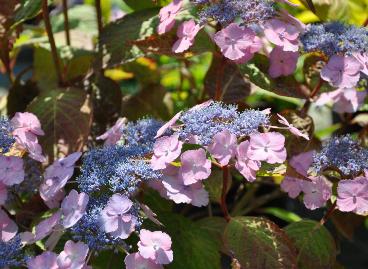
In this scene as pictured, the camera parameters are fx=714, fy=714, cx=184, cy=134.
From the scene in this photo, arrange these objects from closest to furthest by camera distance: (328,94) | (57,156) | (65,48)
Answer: (57,156)
(328,94)
(65,48)

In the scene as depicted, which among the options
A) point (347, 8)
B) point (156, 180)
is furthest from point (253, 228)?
point (347, 8)

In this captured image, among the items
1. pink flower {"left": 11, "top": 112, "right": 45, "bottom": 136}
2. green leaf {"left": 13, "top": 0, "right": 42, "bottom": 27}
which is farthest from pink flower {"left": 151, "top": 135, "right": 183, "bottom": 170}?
green leaf {"left": 13, "top": 0, "right": 42, "bottom": 27}

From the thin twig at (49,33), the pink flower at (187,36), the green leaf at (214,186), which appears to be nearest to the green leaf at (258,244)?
the green leaf at (214,186)

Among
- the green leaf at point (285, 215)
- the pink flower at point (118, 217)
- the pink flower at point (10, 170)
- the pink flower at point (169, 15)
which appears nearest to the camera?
the pink flower at point (118, 217)

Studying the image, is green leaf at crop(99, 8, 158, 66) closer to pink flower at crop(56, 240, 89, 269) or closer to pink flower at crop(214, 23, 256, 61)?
pink flower at crop(214, 23, 256, 61)

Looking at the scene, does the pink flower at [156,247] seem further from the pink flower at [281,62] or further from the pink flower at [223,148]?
the pink flower at [281,62]

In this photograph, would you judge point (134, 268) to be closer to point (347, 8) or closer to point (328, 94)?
point (328, 94)

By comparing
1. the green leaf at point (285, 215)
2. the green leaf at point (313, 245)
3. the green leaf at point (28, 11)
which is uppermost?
the green leaf at point (28, 11)
